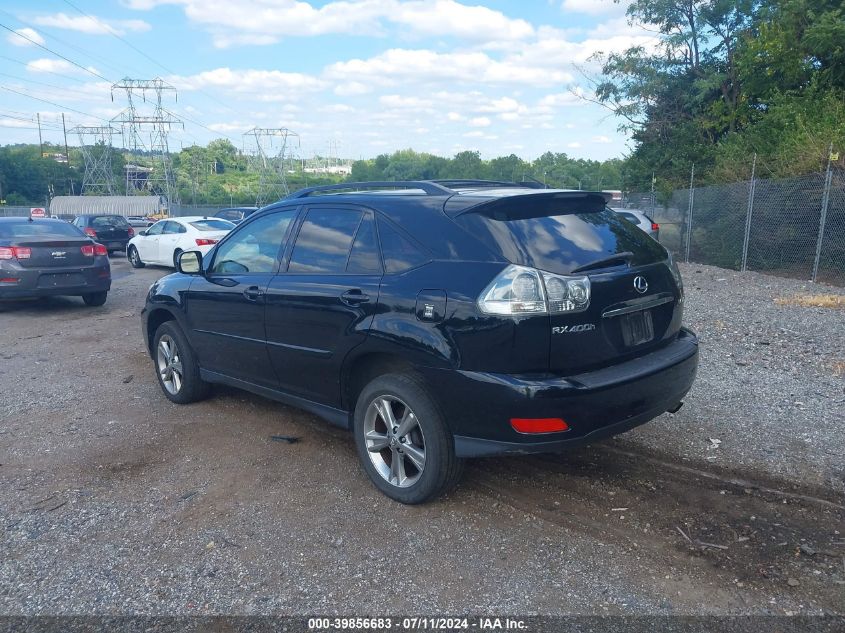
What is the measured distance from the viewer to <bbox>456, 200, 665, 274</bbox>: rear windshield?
3570mm

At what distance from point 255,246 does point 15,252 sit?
7.37 meters

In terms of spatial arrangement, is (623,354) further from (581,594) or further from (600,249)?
(581,594)

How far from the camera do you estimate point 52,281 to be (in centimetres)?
1077

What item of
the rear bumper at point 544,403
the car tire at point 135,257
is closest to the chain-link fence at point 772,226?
the rear bumper at point 544,403

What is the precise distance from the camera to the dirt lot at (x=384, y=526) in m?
3.10

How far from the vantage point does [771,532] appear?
11.6 feet

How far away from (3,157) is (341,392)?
86063 mm

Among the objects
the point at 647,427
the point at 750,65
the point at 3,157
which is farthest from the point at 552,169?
the point at 3,157

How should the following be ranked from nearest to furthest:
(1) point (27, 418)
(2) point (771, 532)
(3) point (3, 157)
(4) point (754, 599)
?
(4) point (754, 599), (2) point (771, 532), (1) point (27, 418), (3) point (3, 157)

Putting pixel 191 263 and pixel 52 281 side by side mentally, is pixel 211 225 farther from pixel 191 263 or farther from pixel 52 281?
pixel 191 263

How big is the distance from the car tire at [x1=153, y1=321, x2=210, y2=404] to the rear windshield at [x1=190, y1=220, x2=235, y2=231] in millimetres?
12126

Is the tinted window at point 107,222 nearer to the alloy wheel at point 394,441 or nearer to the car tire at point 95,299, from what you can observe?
the car tire at point 95,299

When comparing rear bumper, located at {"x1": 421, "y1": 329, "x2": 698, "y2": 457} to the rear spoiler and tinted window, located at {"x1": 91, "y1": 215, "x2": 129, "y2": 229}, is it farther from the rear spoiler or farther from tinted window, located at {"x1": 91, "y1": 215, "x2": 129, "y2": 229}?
tinted window, located at {"x1": 91, "y1": 215, "x2": 129, "y2": 229}

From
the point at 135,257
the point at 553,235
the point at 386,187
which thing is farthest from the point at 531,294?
the point at 135,257
